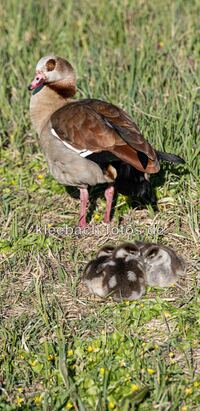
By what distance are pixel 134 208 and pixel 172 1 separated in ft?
12.2

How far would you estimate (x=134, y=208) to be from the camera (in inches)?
233

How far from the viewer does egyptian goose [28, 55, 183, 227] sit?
5227 mm

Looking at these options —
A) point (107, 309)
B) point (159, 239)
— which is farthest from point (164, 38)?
point (107, 309)

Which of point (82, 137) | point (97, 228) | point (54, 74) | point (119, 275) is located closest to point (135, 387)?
point (119, 275)

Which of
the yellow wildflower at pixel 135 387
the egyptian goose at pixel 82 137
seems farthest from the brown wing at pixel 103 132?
the yellow wildflower at pixel 135 387

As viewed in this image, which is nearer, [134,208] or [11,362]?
[11,362]

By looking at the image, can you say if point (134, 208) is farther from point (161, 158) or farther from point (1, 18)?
point (1, 18)

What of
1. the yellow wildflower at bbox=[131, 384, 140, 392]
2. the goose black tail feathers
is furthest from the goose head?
the yellow wildflower at bbox=[131, 384, 140, 392]

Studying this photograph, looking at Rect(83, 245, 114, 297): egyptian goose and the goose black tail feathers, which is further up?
the goose black tail feathers

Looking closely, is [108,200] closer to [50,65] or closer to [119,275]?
[119,275]

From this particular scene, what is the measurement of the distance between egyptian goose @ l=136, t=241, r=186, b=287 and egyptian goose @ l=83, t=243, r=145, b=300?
0.05 meters

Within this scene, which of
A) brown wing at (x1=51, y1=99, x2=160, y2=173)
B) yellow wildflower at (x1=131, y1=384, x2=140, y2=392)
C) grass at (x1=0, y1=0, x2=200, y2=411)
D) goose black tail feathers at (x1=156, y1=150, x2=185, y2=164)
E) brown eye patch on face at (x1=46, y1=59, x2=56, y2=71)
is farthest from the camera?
brown eye patch on face at (x1=46, y1=59, x2=56, y2=71)

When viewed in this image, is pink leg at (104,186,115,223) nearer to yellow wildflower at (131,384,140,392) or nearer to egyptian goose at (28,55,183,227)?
egyptian goose at (28,55,183,227)

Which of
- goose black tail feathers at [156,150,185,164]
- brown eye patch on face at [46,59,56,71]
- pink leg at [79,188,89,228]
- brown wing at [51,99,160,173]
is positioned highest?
brown eye patch on face at [46,59,56,71]
